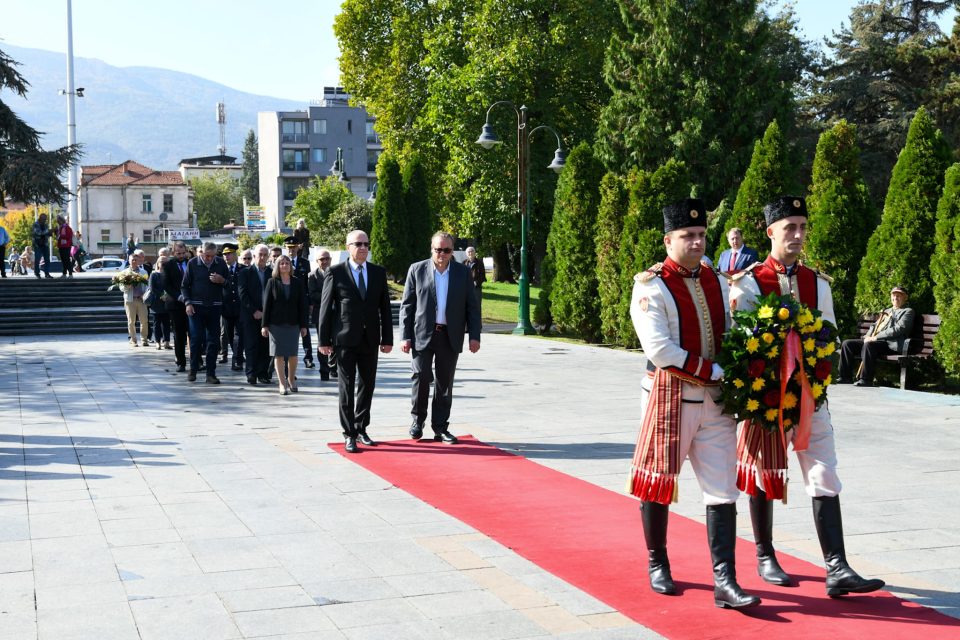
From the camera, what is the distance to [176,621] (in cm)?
541

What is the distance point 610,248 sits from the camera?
74.4 feet

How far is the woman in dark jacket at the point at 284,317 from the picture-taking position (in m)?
15.3

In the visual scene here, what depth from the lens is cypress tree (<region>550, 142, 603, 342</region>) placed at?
23844 mm

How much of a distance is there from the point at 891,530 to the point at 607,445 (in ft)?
12.5

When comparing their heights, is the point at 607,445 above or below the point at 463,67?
below

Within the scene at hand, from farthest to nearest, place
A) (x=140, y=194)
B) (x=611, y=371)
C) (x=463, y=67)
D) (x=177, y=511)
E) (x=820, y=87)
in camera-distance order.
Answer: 1. (x=140, y=194)
2. (x=820, y=87)
3. (x=463, y=67)
4. (x=611, y=371)
5. (x=177, y=511)

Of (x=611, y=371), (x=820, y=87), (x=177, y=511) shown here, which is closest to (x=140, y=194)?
(x=820, y=87)

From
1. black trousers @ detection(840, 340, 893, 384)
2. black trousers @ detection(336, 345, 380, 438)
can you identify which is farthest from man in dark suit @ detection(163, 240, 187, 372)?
black trousers @ detection(840, 340, 893, 384)

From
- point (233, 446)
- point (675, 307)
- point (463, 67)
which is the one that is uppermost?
point (463, 67)

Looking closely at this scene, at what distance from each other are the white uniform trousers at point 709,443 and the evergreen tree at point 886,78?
4057 cm

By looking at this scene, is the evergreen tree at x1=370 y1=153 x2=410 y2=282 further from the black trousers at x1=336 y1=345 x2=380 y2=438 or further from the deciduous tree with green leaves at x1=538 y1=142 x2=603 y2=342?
the black trousers at x1=336 y1=345 x2=380 y2=438

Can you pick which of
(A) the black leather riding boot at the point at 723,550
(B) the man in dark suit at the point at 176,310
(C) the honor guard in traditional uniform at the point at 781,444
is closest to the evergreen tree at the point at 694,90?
(B) the man in dark suit at the point at 176,310

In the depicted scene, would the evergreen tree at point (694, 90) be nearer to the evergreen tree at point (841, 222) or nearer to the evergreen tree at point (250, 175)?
the evergreen tree at point (841, 222)

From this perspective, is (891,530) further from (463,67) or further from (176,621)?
(463,67)
